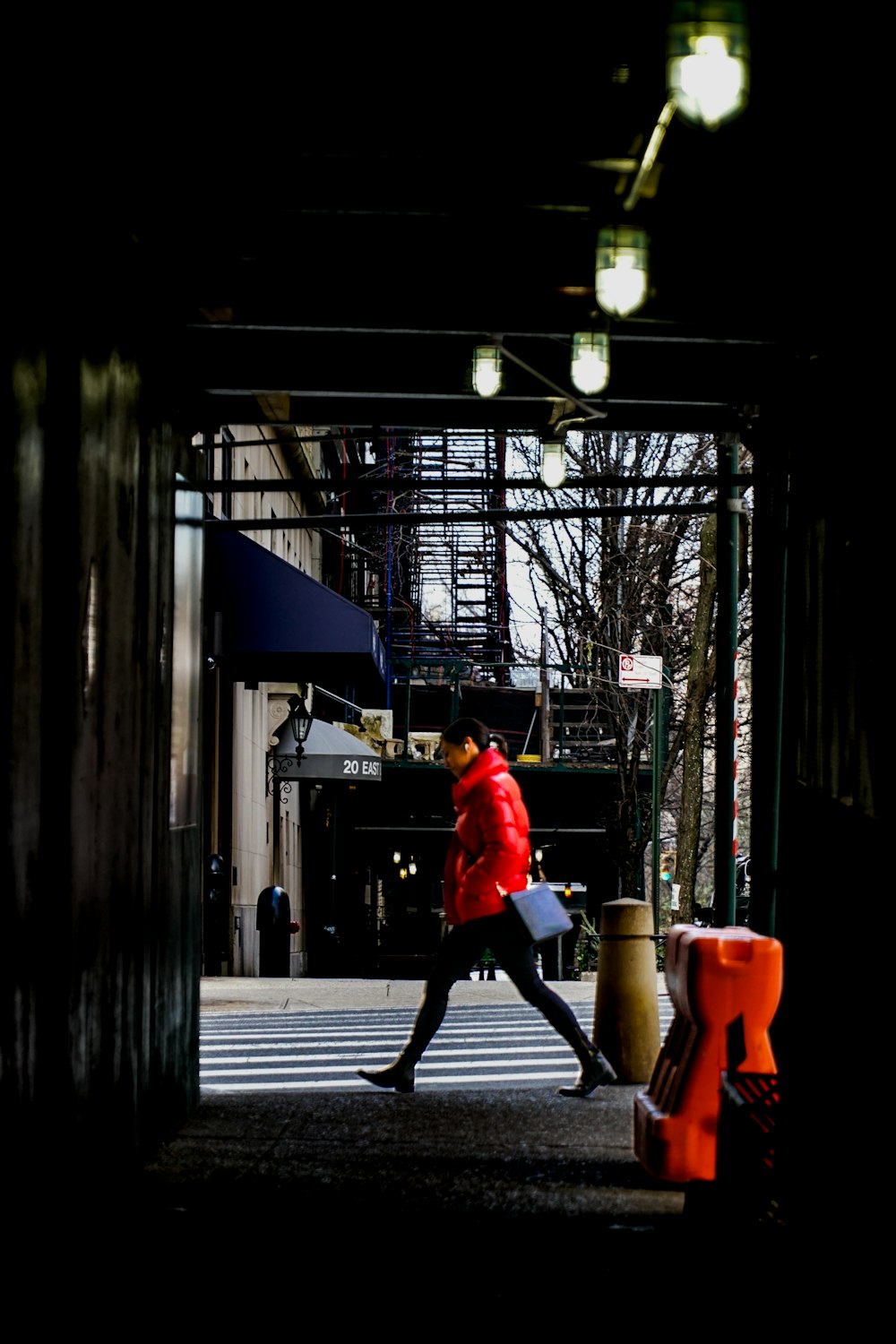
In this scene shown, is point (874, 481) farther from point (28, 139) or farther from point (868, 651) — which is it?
point (28, 139)

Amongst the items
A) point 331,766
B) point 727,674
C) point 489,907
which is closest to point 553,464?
point 727,674

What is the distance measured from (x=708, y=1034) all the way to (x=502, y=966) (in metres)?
2.63

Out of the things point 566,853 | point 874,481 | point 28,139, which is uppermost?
point 28,139

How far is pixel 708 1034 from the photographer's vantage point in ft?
21.6

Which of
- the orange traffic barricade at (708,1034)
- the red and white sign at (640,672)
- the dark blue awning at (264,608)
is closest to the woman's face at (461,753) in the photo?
the dark blue awning at (264,608)

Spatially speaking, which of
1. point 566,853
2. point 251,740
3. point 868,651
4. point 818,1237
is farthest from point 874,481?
point 566,853

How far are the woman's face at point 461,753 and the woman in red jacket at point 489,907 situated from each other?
0.04 ft

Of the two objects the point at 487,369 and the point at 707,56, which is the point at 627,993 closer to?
the point at 487,369

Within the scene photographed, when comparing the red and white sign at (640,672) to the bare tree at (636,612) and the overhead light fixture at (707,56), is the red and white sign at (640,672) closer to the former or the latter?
the bare tree at (636,612)

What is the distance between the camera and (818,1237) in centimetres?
319

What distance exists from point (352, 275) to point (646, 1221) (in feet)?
14.8

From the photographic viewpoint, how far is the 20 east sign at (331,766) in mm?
24375

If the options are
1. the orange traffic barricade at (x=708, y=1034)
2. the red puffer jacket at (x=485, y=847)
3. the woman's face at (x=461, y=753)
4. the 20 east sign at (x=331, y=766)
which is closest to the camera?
the orange traffic barricade at (x=708, y=1034)

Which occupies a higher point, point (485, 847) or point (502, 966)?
point (485, 847)
